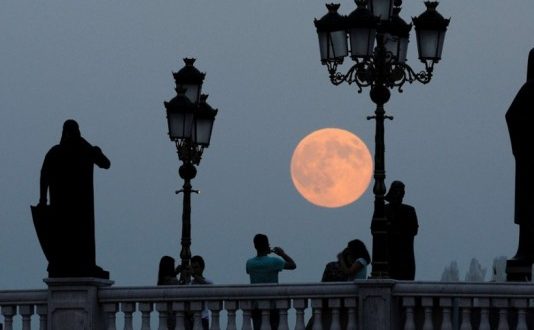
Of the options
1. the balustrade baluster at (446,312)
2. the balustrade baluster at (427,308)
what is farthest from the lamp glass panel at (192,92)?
the balustrade baluster at (446,312)

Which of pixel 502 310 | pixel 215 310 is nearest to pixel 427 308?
pixel 502 310

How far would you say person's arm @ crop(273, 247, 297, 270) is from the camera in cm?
2838

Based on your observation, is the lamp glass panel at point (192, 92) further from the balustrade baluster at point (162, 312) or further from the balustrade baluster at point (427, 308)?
the balustrade baluster at point (427, 308)

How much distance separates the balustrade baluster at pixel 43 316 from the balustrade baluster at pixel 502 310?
5.28 metres

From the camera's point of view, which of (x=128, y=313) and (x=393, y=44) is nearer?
(x=128, y=313)

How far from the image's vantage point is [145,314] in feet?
90.5

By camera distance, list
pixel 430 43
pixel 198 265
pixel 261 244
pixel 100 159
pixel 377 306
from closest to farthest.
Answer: pixel 377 306 → pixel 261 244 → pixel 100 159 → pixel 430 43 → pixel 198 265

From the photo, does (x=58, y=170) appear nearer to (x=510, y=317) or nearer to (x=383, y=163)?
(x=383, y=163)

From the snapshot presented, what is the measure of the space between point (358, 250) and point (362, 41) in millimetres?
2511

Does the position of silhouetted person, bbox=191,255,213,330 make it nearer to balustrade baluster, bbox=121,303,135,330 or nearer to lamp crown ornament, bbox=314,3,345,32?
balustrade baluster, bbox=121,303,135,330

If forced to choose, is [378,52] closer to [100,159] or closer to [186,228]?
[100,159]

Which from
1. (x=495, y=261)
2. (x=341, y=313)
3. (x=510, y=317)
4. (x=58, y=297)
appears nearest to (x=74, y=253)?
(x=58, y=297)

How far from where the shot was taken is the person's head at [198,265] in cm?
3127

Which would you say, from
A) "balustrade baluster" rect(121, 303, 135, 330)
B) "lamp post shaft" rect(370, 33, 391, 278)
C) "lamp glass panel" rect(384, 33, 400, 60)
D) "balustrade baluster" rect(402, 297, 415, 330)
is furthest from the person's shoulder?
"lamp glass panel" rect(384, 33, 400, 60)
